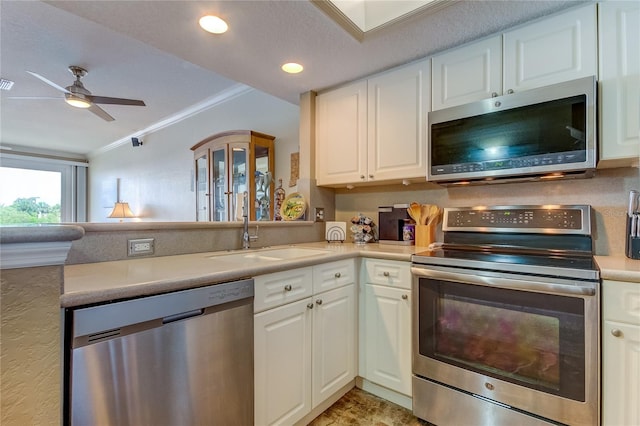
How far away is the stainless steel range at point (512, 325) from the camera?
1.19 m

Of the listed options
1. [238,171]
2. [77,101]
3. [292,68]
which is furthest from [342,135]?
[77,101]

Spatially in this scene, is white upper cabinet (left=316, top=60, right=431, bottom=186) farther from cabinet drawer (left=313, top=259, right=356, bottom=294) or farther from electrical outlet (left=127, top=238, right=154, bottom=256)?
electrical outlet (left=127, top=238, right=154, bottom=256)

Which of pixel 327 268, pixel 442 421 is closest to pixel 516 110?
pixel 327 268

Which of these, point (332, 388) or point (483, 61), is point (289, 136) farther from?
point (332, 388)

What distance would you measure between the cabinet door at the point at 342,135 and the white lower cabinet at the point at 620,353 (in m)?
1.44

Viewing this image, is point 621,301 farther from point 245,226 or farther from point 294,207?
point 294,207

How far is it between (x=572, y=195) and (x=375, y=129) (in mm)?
1204

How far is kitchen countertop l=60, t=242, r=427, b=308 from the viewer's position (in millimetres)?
858

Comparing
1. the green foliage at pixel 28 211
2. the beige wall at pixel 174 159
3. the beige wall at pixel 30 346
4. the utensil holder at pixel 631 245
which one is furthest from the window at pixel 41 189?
the utensil holder at pixel 631 245

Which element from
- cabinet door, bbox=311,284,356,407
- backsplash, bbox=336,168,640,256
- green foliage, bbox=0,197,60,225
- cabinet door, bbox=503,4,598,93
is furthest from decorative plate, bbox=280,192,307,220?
green foliage, bbox=0,197,60,225

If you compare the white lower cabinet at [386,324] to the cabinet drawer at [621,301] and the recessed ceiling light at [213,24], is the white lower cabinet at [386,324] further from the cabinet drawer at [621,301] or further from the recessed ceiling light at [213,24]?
the recessed ceiling light at [213,24]

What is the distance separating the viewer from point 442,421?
1.50 meters

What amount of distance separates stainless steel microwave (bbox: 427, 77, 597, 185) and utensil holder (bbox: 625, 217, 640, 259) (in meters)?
0.32

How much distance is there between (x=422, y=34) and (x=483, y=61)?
378mm
